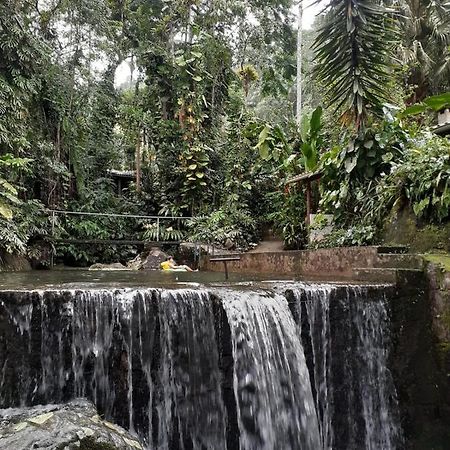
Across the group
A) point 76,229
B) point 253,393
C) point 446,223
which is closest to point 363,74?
point 446,223

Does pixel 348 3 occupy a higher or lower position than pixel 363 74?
higher

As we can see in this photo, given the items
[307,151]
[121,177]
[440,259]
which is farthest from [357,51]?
[121,177]

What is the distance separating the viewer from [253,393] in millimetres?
4574

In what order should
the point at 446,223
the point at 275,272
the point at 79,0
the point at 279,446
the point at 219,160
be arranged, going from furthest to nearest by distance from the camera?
the point at 219,160 → the point at 79,0 → the point at 275,272 → the point at 446,223 → the point at 279,446

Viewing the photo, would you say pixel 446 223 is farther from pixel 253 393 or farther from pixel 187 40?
pixel 187 40

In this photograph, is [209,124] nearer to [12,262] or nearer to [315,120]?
[315,120]

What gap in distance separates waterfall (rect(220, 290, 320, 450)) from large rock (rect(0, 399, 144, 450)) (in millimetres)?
1670

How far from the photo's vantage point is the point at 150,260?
12.6 m

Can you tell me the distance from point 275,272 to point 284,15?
54.1 ft

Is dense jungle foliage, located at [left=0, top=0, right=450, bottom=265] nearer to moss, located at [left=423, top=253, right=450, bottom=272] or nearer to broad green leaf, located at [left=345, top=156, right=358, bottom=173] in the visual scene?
broad green leaf, located at [left=345, top=156, right=358, bottom=173]

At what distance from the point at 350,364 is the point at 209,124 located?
14.0 meters

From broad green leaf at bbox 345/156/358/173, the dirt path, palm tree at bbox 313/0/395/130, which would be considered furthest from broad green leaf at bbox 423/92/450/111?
the dirt path

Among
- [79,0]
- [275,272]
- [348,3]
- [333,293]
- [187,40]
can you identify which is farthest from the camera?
[187,40]

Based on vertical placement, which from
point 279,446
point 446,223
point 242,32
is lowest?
point 279,446
